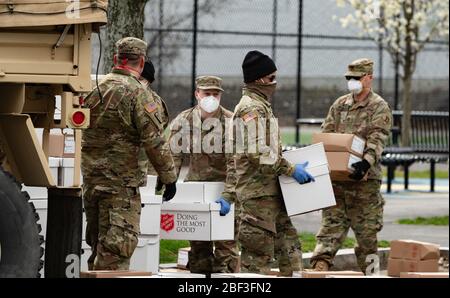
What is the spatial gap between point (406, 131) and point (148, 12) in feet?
16.0

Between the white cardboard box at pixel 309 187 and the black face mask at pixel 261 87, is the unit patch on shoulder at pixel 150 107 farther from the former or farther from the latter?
the white cardboard box at pixel 309 187

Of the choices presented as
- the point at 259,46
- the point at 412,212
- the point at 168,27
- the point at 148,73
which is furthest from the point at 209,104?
the point at 259,46

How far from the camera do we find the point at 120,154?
1002 centimetres

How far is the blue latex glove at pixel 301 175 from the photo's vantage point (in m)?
10.9

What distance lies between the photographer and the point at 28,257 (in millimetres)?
8398

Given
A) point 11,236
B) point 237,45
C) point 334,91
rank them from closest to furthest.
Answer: point 11,236 < point 237,45 < point 334,91

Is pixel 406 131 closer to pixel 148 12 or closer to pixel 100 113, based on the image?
pixel 148 12

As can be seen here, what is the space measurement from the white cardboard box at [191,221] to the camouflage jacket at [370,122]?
1850 millimetres

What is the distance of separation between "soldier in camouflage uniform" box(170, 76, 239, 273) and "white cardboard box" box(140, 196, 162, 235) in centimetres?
98

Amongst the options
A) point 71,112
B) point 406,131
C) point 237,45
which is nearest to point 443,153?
point 406,131

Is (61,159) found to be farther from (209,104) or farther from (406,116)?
(406,116)

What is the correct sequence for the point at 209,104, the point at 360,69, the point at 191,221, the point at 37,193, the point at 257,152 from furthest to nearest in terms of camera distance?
the point at 360,69 → the point at 209,104 → the point at 191,221 → the point at 257,152 → the point at 37,193

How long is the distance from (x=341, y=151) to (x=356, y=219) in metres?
0.70

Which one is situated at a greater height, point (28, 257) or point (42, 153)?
point (42, 153)
